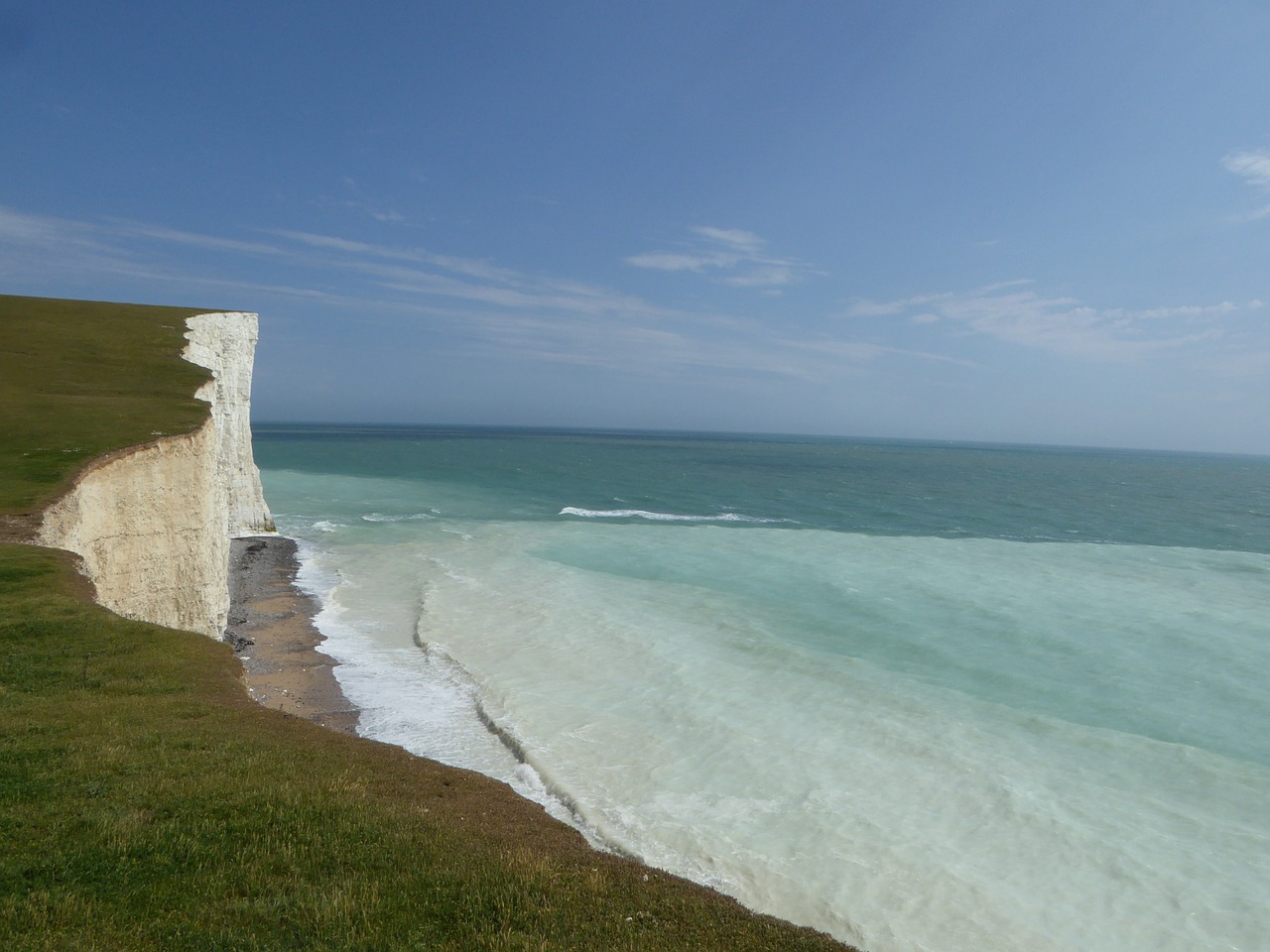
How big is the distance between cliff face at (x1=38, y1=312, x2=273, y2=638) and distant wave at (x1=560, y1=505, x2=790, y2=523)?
3214cm

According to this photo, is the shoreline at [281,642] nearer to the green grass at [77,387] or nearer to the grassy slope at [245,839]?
the grassy slope at [245,839]

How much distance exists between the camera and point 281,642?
24.2 m

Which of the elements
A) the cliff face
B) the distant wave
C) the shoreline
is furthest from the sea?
the distant wave

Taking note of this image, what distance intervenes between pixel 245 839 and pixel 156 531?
17331 mm

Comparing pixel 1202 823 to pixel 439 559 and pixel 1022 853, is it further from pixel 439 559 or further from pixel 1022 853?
pixel 439 559

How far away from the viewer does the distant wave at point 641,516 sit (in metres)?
57.1

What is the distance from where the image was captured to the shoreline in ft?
62.6

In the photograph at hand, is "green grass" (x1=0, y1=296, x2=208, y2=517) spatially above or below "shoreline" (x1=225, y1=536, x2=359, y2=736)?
above

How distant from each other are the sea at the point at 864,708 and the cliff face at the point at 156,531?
442 cm

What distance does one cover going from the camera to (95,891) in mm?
6645

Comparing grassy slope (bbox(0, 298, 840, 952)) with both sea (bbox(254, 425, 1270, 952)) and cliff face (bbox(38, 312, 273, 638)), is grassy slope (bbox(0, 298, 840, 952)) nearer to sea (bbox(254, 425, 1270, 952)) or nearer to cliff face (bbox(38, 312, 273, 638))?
sea (bbox(254, 425, 1270, 952))

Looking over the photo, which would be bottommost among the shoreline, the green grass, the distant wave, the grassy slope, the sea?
the shoreline

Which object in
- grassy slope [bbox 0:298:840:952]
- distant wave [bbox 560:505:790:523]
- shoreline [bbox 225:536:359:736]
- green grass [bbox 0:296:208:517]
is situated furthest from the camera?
distant wave [bbox 560:505:790:523]

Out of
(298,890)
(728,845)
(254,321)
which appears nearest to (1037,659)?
(728,845)
